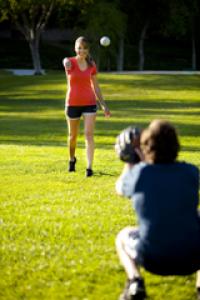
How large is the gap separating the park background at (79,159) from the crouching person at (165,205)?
64 centimetres

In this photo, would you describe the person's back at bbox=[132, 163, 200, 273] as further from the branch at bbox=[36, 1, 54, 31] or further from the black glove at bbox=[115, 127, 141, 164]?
the branch at bbox=[36, 1, 54, 31]

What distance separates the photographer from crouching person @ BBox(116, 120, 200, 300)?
197 inches

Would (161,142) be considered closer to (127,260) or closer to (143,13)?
(127,260)

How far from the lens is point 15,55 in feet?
234

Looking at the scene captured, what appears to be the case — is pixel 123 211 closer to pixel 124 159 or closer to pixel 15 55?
pixel 124 159

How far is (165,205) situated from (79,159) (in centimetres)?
967

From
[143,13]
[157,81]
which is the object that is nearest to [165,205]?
[157,81]

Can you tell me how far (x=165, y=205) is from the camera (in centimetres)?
502

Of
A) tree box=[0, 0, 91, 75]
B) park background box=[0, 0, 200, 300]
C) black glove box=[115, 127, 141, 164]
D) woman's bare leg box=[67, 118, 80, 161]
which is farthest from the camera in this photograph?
tree box=[0, 0, 91, 75]

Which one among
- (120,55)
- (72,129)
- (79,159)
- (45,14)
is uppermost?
(72,129)

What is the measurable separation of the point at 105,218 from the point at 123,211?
0.48 m

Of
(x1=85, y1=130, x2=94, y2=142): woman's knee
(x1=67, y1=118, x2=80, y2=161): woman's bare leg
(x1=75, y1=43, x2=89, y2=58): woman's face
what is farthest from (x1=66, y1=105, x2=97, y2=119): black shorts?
(x1=75, y1=43, x2=89, y2=58): woman's face

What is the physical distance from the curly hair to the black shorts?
6.43m

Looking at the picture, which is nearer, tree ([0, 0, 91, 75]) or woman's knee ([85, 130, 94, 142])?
woman's knee ([85, 130, 94, 142])
